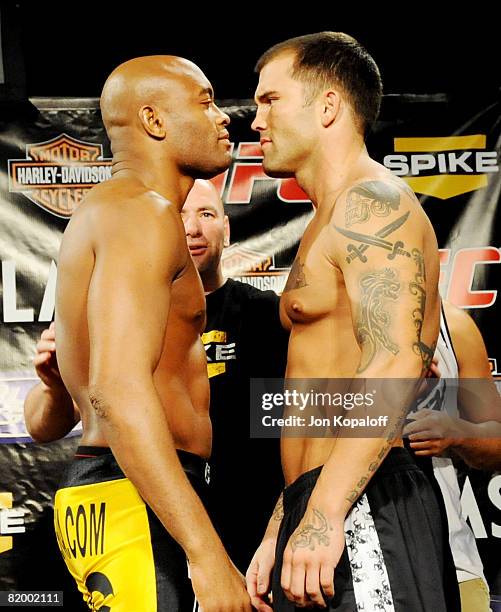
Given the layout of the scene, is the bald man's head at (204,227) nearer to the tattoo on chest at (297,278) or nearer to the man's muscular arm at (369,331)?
the tattoo on chest at (297,278)

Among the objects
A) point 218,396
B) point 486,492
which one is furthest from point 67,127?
point 486,492

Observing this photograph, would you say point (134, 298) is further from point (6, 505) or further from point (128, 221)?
point (6, 505)

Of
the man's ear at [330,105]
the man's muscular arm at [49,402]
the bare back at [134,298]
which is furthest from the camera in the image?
the man's muscular arm at [49,402]

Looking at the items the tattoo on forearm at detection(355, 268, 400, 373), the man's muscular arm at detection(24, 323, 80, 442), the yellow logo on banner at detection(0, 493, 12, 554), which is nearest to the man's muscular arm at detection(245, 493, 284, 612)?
the tattoo on forearm at detection(355, 268, 400, 373)

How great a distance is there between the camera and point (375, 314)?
1690 millimetres

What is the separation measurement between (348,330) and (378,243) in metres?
0.18

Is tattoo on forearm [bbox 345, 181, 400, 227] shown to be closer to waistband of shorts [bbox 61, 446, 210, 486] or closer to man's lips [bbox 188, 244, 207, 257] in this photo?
waistband of shorts [bbox 61, 446, 210, 486]

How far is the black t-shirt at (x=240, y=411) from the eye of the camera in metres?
2.84

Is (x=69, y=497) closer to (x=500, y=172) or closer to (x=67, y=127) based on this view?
(x=67, y=127)

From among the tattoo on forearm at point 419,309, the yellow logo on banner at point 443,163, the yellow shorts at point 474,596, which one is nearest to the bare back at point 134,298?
the tattoo on forearm at point 419,309

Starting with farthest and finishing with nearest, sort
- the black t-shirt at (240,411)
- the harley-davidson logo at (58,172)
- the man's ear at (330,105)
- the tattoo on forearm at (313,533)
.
Result: the harley-davidson logo at (58,172)
the black t-shirt at (240,411)
the man's ear at (330,105)
the tattoo on forearm at (313,533)

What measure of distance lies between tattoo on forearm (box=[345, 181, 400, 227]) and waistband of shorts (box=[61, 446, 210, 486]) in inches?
20.8

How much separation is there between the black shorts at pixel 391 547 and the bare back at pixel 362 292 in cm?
8

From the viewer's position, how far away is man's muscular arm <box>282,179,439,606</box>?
163 centimetres
